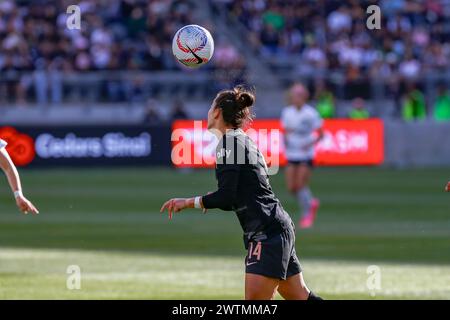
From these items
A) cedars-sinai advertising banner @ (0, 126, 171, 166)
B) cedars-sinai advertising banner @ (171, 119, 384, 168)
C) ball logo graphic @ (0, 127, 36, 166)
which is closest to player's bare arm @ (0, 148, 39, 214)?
ball logo graphic @ (0, 127, 36, 166)

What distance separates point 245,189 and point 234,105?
70cm

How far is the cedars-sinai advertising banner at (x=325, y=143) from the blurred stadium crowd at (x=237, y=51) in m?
1.14

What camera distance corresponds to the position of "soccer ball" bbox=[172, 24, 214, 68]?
1089cm

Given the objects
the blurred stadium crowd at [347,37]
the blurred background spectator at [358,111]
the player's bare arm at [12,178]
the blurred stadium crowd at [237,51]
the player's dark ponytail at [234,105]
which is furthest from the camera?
the blurred stadium crowd at [347,37]

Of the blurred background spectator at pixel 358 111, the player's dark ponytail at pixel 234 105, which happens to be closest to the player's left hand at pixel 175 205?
the player's dark ponytail at pixel 234 105

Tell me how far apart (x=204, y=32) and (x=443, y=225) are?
10663 millimetres

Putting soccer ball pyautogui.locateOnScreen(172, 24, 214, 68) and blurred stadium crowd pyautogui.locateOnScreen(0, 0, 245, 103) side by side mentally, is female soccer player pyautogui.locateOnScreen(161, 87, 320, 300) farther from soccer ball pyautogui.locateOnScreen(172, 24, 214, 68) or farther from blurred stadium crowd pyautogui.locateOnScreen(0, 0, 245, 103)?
blurred stadium crowd pyautogui.locateOnScreen(0, 0, 245, 103)

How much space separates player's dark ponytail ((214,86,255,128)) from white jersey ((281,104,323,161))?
38.3 feet

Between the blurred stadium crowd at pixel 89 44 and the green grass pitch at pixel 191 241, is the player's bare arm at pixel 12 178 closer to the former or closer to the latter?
the green grass pitch at pixel 191 241

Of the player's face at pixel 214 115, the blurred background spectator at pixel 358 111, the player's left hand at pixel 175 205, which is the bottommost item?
the blurred background spectator at pixel 358 111

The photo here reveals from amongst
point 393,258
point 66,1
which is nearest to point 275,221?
point 393,258

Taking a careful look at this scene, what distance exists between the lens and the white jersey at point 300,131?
20.8 meters

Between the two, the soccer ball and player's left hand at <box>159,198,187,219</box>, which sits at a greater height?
the soccer ball

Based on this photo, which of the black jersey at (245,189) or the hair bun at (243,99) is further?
the hair bun at (243,99)
